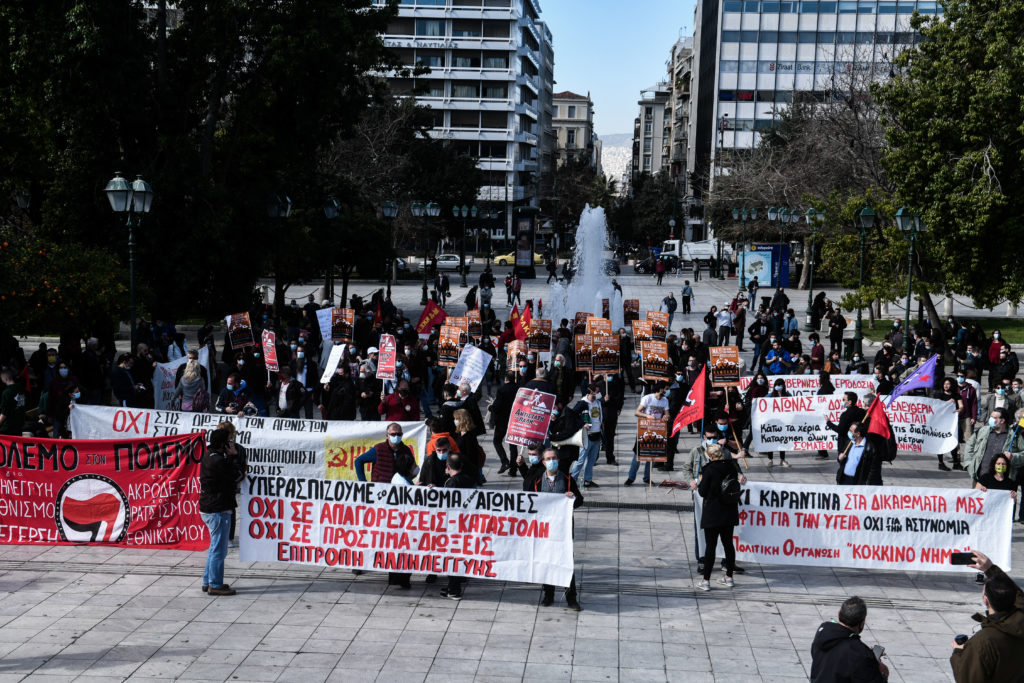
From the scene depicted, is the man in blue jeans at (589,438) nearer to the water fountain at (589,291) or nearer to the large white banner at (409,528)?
the large white banner at (409,528)

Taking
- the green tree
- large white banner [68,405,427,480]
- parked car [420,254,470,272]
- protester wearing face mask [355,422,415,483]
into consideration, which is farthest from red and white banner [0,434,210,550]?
parked car [420,254,470,272]

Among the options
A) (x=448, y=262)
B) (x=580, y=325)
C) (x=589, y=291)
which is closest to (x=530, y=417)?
(x=580, y=325)

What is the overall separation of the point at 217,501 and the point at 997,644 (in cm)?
688

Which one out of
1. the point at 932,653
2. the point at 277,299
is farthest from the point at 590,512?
the point at 277,299

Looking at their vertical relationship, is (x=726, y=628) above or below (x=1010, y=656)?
below

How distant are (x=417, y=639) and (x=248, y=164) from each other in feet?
65.9

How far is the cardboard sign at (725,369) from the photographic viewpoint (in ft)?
59.2

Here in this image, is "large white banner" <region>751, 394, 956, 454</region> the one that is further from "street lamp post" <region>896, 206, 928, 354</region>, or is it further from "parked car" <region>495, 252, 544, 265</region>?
"parked car" <region>495, 252, 544, 265</region>

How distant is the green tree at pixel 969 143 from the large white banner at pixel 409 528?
19.0 meters

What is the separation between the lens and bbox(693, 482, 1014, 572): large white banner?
34.5ft

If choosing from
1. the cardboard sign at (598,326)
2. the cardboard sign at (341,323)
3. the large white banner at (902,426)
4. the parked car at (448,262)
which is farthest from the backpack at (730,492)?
the parked car at (448,262)

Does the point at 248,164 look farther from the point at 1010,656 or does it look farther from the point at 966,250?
the point at 1010,656

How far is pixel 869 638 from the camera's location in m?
9.17

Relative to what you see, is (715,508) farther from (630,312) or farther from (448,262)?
(448,262)
